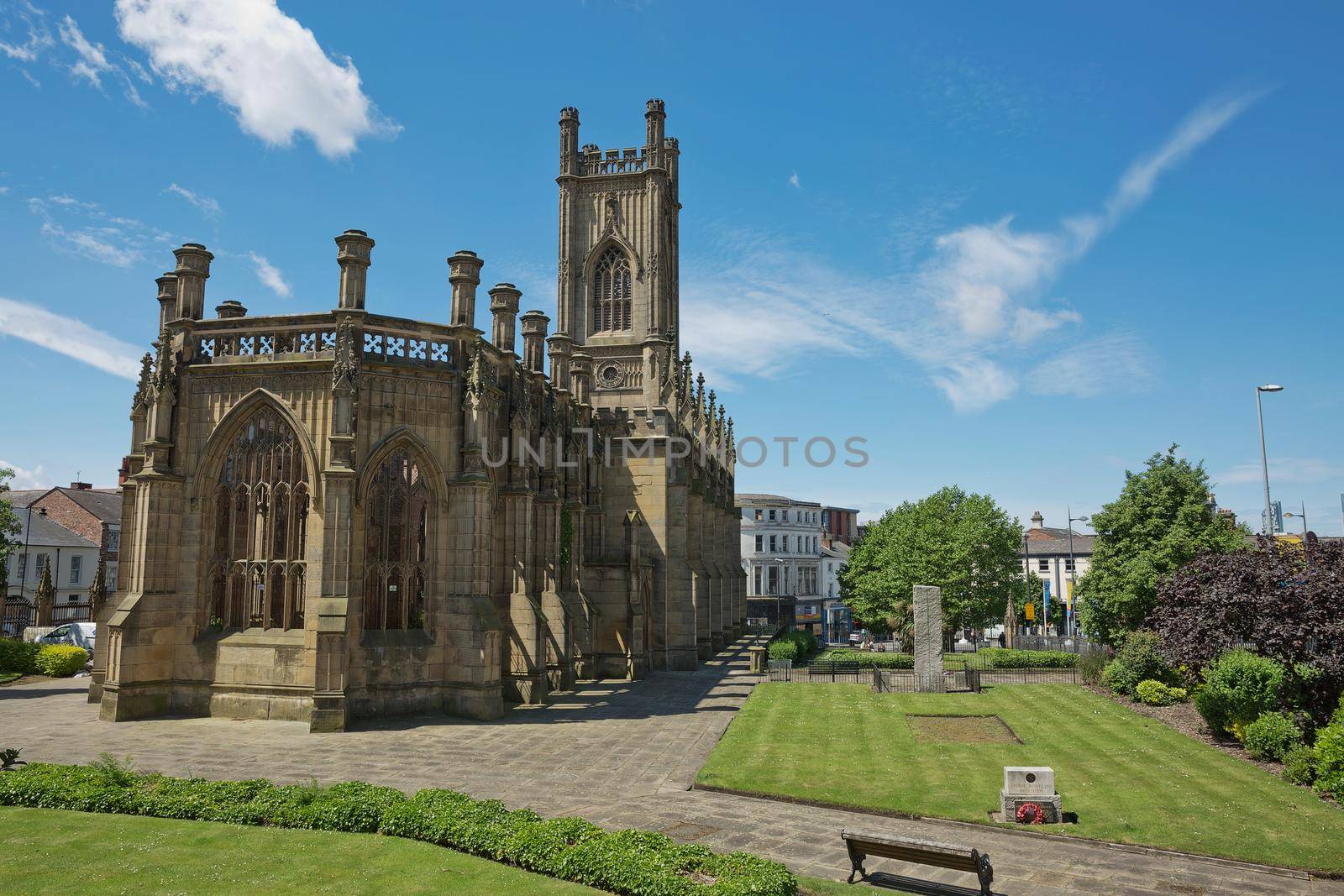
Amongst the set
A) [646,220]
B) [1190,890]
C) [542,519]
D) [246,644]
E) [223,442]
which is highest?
[646,220]

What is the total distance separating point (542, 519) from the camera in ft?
96.4

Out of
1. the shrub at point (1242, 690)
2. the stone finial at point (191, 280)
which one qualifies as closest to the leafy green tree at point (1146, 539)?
the shrub at point (1242, 690)

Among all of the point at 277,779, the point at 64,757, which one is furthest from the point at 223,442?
the point at 277,779

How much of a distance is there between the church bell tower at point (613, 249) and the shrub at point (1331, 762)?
125 ft

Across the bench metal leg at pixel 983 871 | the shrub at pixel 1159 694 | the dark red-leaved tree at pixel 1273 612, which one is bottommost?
the shrub at pixel 1159 694

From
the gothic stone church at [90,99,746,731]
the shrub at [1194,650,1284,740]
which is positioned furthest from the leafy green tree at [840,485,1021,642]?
the gothic stone church at [90,99,746,731]

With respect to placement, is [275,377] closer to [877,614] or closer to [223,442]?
[223,442]

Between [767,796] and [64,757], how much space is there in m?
14.2

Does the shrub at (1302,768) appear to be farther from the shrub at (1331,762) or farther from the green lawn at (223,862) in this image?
the green lawn at (223,862)

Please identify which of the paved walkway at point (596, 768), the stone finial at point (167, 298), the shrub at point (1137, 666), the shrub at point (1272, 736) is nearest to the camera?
the paved walkway at point (596, 768)

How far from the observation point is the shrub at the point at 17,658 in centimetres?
3241

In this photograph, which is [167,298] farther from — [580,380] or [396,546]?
[580,380]


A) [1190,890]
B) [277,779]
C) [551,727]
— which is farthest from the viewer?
[551,727]

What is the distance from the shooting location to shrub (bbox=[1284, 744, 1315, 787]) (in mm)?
18094
